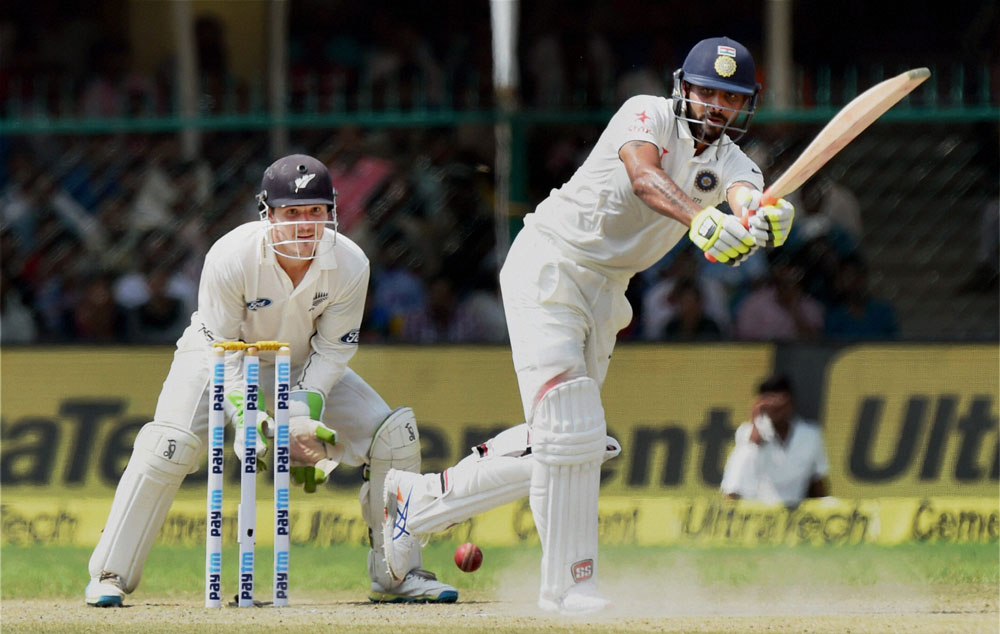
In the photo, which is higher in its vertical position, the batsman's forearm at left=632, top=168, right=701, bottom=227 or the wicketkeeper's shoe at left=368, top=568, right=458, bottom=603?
the batsman's forearm at left=632, top=168, right=701, bottom=227

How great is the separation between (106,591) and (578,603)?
1.78 metres

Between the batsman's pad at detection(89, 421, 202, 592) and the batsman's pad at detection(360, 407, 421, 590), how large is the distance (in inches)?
26.3

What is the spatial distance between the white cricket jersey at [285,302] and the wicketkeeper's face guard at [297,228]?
47mm

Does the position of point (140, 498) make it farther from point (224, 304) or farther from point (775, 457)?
point (775, 457)

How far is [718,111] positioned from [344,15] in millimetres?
7641

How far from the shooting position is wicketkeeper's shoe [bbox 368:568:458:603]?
6117mm

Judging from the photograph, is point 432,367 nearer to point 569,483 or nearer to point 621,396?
point 621,396

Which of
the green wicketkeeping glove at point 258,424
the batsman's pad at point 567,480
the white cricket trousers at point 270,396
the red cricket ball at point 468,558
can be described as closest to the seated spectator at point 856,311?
the red cricket ball at point 468,558

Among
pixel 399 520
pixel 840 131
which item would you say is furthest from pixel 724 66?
pixel 399 520

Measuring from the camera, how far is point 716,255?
16.6ft

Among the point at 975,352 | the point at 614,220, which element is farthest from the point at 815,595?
the point at 975,352

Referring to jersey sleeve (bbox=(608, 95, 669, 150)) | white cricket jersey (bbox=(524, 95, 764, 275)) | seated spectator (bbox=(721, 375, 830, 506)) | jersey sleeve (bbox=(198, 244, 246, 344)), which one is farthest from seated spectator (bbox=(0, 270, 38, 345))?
jersey sleeve (bbox=(608, 95, 669, 150))

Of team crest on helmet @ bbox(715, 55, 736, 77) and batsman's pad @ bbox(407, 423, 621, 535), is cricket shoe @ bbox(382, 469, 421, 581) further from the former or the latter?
team crest on helmet @ bbox(715, 55, 736, 77)

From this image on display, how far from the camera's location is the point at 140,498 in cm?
610
